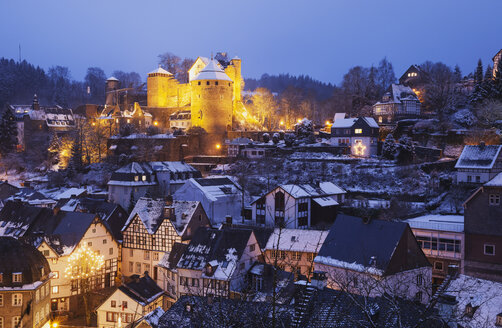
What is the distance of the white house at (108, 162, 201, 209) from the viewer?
40.1 metres

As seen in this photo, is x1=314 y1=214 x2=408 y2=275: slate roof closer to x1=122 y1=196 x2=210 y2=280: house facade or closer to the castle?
x1=122 y1=196 x2=210 y2=280: house facade

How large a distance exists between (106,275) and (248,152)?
27.3 m

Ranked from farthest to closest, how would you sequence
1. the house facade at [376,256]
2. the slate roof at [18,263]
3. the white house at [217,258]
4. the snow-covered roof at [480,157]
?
the snow-covered roof at [480,157] < the white house at [217,258] < the slate roof at [18,263] < the house facade at [376,256]

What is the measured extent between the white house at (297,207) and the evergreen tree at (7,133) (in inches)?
1681

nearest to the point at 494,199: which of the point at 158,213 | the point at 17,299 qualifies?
the point at 158,213

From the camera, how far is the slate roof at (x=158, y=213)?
1162 inches

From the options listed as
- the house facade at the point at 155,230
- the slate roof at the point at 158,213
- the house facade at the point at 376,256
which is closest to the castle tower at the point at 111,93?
the slate roof at the point at 158,213

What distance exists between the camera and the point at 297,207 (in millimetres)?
33406

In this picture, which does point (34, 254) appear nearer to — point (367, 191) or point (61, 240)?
point (61, 240)

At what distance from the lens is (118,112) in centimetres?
6562

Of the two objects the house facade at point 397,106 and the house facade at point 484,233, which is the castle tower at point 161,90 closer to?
the house facade at point 397,106

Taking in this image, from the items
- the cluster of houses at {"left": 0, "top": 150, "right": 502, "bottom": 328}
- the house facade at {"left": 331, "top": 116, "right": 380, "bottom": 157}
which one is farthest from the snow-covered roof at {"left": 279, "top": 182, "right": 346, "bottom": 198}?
the house facade at {"left": 331, "top": 116, "right": 380, "bottom": 157}

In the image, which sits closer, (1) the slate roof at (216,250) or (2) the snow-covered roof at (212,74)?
(1) the slate roof at (216,250)

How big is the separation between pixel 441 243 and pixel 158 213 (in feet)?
55.6
